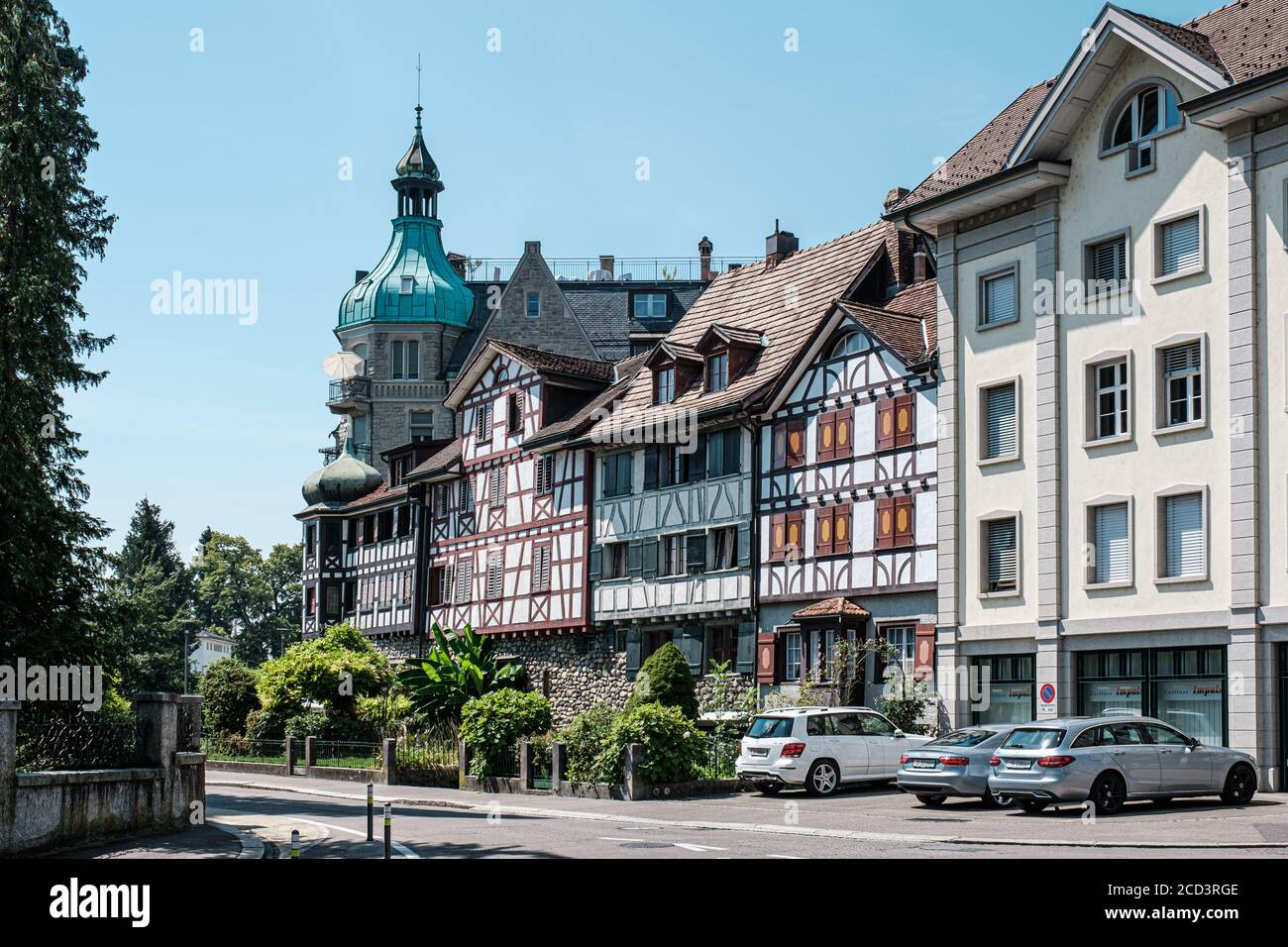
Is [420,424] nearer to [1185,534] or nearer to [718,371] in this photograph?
[718,371]

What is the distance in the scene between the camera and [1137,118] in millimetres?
33469

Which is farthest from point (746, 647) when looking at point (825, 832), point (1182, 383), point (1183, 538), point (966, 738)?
point (825, 832)

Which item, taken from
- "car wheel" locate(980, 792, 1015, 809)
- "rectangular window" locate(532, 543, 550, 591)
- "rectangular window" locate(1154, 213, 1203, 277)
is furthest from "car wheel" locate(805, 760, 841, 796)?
"rectangular window" locate(532, 543, 550, 591)

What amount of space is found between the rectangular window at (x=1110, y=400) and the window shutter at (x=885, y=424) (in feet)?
20.9

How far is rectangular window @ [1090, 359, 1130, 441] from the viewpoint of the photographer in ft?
108

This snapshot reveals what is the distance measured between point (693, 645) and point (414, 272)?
38.7 metres

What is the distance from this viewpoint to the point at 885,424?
39375 millimetres

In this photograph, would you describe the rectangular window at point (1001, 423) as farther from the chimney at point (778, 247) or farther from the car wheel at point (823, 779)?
the chimney at point (778, 247)

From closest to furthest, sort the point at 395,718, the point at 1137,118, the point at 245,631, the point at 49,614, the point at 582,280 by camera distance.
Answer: the point at 49,614 → the point at 1137,118 → the point at 395,718 → the point at 582,280 → the point at 245,631

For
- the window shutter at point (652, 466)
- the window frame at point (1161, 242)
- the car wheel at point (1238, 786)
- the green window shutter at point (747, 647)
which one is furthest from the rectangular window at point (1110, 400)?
the window shutter at point (652, 466)

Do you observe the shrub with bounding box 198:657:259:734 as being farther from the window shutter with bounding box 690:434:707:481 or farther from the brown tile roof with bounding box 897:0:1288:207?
the brown tile roof with bounding box 897:0:1288:207

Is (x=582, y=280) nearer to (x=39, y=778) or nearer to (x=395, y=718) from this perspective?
(x=395, y=718)
